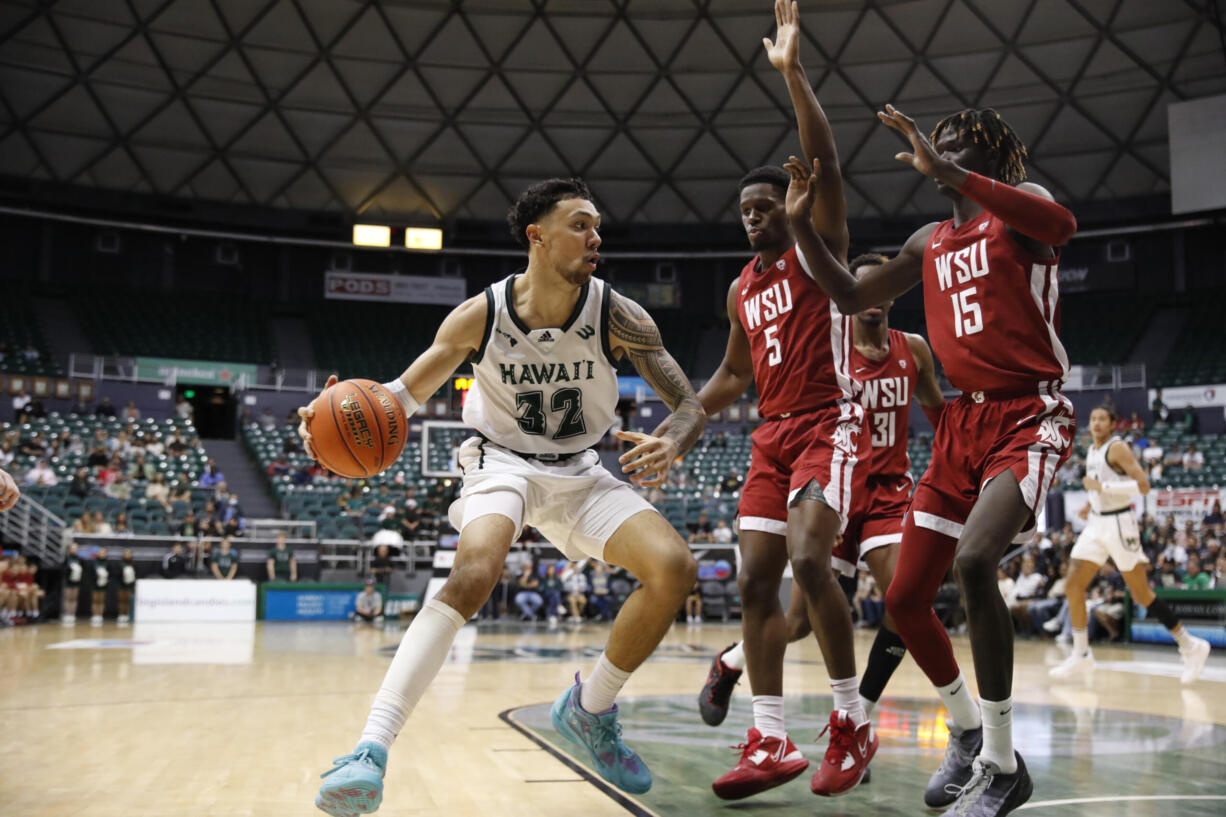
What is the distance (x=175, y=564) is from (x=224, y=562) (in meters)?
0.82

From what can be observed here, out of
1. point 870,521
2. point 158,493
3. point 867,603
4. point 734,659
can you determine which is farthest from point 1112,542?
point 158,493

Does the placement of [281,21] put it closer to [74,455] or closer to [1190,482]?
[74,455]

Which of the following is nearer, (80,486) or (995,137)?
(995,137)

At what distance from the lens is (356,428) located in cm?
404

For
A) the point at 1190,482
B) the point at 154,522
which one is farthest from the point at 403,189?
the point at 1190,482

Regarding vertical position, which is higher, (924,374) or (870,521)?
(924,374)

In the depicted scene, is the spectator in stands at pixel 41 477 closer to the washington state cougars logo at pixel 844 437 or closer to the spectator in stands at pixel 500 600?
the spectator in stands at pixel 500 600

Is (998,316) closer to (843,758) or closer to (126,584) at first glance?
(843,758)

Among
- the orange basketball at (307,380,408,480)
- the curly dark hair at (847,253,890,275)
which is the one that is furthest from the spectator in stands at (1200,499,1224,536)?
the orange basketball at (307,380,408,480)

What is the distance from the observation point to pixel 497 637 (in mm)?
14914

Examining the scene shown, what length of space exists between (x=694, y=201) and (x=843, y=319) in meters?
30.0

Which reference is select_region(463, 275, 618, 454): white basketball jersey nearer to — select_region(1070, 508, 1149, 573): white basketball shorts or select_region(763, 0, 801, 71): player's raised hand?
select_region(763, 0, 801, 71): player's raised hand

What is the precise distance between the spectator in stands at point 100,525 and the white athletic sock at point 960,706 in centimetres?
1779

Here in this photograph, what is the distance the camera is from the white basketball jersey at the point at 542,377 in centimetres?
423
